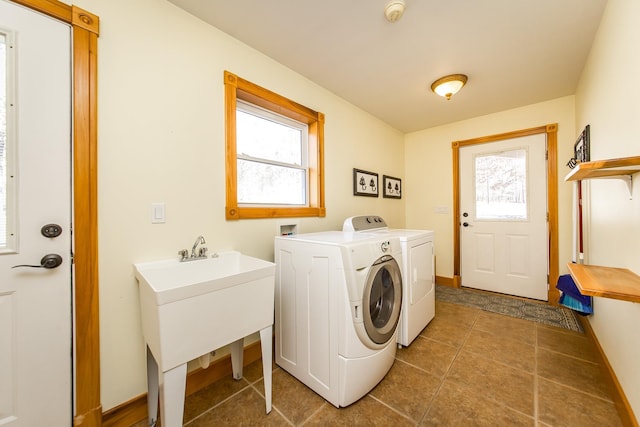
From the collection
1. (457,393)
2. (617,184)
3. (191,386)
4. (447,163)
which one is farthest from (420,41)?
(191,386)

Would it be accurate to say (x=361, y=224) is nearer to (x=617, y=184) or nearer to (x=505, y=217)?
(x=617, y=184)

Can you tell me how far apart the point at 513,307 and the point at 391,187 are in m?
1.96

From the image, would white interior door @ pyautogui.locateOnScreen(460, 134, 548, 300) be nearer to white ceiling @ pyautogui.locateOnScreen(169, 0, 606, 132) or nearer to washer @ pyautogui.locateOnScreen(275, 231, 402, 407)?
white ceiling @ pyautogui.locateOnScreen(169, 0, 606, 132)

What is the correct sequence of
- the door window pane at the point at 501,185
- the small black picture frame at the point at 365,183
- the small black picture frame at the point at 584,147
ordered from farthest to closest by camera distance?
1. the door window pane at the point at 501,185
2. the small black picture frame at the point at 365,183
3. the small black picture frame at the point at 584,147

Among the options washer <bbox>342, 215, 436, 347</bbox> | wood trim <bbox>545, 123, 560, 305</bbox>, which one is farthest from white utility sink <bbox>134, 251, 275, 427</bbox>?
wood trim <bbox>545, 123, 560, 305</bbox>

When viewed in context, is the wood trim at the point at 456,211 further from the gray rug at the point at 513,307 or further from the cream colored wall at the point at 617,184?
the cream colored wall at the point at 617,184

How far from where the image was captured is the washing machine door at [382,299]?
1435 mm

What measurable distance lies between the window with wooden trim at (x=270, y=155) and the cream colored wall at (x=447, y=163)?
5.90ft

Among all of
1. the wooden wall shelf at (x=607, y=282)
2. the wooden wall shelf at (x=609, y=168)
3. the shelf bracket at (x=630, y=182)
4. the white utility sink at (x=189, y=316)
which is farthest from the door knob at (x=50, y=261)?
the shelf bracket at (x=630, y=182)

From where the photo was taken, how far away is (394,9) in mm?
1452

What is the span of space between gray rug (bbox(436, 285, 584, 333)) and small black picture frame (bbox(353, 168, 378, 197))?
155 cm

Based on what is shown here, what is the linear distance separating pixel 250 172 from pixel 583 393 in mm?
2584

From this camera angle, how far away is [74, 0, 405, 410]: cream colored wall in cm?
124

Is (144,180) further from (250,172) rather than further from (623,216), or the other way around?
(623,216)
